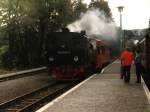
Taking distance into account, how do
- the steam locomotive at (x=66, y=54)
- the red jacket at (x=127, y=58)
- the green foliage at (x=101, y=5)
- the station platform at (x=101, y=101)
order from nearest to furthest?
the station platform at (x=101, y=101), the red jacket at (x=127, y=58), the steam locomotive at (x=66, y=54), the green foliage at (x=101, y=5)

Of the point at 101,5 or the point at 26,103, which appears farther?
the point at 101,5

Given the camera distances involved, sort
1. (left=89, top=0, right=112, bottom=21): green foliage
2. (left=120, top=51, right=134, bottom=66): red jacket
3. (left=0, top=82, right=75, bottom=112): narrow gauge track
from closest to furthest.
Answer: (left=0, top=82, right=75, bottom=112): narrow gauge track < (left=120, top=51, right=134, bottom=66): red jacket < (left=89, top=0, right=112, bottom=21): green foliage

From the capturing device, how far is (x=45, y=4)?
50.2 m

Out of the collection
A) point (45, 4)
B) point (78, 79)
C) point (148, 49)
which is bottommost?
point (78, 79)

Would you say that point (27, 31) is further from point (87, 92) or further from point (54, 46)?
point (87, 92)

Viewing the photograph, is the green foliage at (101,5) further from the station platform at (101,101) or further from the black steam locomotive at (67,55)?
the station platform at (101,101)

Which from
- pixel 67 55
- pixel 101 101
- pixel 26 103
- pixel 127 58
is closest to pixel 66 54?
pixel 67 55

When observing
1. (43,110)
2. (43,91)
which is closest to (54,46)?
(43,91)

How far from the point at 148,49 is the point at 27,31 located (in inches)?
1105

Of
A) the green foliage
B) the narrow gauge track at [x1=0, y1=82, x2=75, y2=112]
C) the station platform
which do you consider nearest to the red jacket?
the narrow gauge track at [x1=0, y1=82, x2=75, y2=112]

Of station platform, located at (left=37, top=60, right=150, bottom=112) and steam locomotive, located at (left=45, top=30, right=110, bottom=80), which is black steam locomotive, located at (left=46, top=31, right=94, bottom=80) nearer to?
steam locomotive, located at (left=45, top=30, right=110, bottom=80)

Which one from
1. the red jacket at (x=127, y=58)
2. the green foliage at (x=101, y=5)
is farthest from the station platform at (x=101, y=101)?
the green foliage at (x=101, y=5)

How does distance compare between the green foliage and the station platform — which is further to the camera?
the green foliage

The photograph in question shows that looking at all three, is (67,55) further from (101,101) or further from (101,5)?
(101,5)
